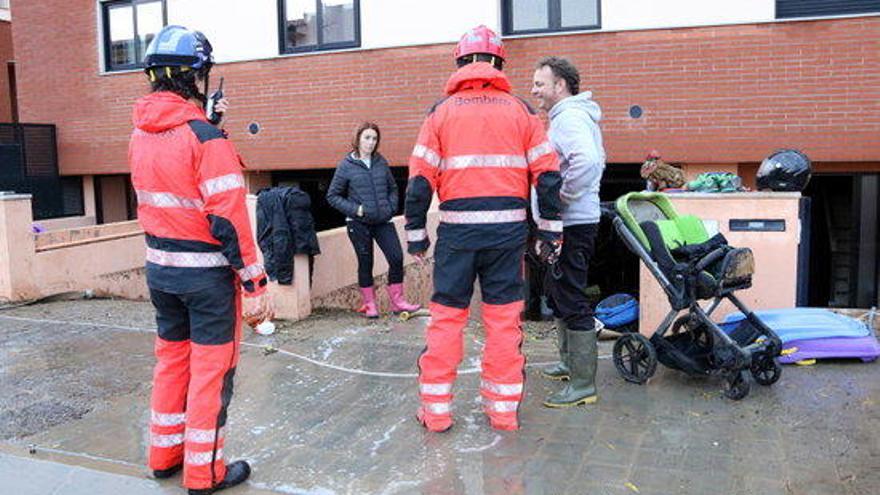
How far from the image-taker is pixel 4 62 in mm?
19156

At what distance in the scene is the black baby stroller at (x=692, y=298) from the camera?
4848 mm

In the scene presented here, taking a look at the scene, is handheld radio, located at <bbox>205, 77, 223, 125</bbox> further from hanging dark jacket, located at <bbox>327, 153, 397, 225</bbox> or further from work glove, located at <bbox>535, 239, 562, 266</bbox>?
hanging dark jacket, located at <bbox>327, 153, 397, 225</bbox>

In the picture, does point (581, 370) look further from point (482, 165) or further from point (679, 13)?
point (679, 13)

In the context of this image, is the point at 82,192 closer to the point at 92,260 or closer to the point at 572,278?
the point at 92,260

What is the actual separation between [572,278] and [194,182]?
227cm

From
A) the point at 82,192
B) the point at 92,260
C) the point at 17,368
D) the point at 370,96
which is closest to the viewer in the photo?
the point at 17,368

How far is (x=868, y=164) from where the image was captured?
31.2ft

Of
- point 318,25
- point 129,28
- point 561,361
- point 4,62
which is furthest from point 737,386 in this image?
point 4,62

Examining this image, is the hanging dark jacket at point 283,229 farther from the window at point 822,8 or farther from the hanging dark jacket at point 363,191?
the window at point 822,8

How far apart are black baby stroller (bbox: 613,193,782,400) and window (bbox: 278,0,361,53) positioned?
289 inches

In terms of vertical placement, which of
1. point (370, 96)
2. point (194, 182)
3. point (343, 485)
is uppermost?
point (370, 96)

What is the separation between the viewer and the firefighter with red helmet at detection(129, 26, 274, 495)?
374 cm

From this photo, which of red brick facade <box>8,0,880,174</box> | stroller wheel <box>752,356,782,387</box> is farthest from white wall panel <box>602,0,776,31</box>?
stroller wheel <box>752,356,782,387</box>

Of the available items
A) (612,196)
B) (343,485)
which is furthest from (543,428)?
(612,196)
